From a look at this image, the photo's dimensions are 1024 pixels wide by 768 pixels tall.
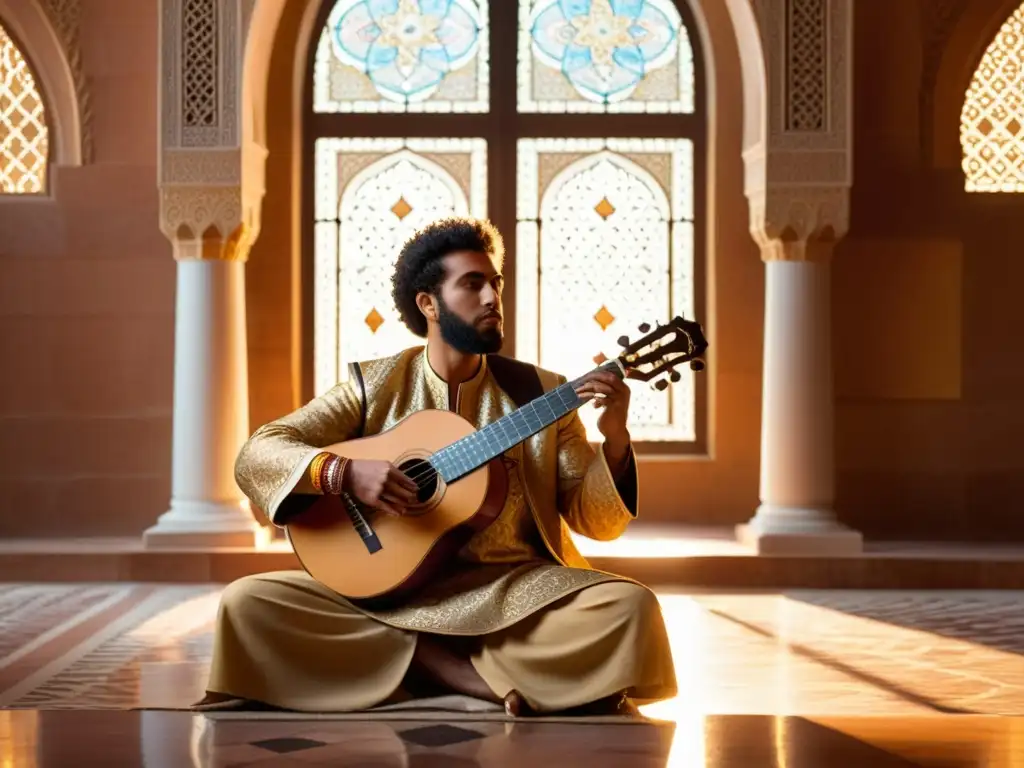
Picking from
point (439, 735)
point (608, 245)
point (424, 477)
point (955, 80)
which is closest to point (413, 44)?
point (608, 245)

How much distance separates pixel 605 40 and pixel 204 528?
3613mm

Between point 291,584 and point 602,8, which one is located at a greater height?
point 602,8

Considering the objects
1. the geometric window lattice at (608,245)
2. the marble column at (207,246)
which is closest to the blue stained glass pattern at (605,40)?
the geometric window lattice at (608,245)

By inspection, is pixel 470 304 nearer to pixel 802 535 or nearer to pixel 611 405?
pixel 611 405

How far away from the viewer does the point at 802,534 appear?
7926 mm

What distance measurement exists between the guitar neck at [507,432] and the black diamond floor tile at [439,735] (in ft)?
2.09

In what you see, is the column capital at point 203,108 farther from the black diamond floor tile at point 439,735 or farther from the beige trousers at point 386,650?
the black diamond floor tile at point 439,735

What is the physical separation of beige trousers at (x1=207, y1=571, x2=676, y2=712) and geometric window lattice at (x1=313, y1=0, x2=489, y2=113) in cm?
525

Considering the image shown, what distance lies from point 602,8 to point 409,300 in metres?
5.02

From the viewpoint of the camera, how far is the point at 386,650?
4.32 metres

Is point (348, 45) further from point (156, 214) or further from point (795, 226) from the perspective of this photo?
point (795, 226)

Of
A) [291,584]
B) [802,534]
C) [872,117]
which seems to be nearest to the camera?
[291,584]

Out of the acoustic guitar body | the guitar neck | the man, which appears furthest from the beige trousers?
the guitar neck

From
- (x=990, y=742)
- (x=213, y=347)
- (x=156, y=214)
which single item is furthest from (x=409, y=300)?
(x=156, y=214)
